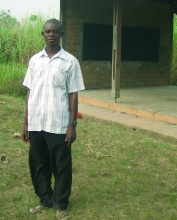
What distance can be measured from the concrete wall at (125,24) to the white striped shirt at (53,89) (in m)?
6.52

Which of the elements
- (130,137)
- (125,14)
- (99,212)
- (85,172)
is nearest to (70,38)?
(125,14)

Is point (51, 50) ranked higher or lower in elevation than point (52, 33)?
lower

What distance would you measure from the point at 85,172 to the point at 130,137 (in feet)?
5.21

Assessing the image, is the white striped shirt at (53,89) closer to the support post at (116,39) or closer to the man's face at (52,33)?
the man's face at (52,33)

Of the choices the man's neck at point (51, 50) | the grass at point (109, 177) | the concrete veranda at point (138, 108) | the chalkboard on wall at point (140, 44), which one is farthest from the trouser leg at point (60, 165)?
the chalkboard on wall at point (140, 44)

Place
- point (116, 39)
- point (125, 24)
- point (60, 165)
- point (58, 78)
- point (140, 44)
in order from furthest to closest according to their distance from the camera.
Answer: point (140, 44) < point (125, 24) < point (116, 39) < point (60, 165) < point (58, 78)

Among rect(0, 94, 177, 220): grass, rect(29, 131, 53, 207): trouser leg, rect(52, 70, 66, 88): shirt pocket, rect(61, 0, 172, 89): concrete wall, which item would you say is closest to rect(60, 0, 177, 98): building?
rect(61, 0, 172, 89): concrete wall

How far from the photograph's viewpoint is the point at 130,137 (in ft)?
20.6

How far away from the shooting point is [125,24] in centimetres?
1088

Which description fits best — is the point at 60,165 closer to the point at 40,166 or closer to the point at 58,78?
the point at 40,166

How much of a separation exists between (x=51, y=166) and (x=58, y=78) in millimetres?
775

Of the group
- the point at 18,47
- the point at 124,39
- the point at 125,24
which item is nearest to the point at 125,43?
the point at 124,39

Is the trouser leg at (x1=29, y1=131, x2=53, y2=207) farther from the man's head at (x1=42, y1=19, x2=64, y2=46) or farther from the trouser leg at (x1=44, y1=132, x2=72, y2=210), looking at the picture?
the man's head at (x1=42, y1=19, x2=64, y2=46)

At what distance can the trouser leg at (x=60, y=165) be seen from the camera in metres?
3.59
